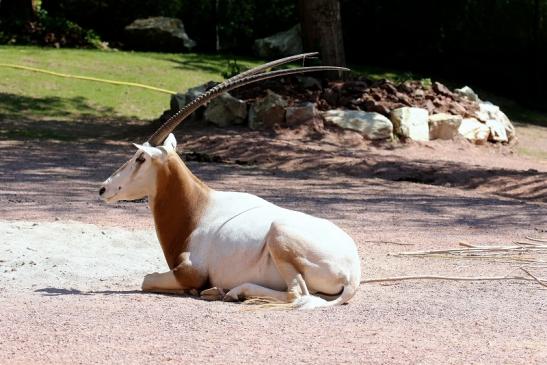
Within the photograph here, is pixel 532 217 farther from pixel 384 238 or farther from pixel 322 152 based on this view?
pixel 322 152

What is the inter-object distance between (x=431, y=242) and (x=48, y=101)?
13131mm

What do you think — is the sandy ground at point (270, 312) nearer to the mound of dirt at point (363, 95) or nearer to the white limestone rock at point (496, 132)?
the mound of dirt at point (363, 95)

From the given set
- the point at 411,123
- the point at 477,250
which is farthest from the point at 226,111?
the point at 477,250

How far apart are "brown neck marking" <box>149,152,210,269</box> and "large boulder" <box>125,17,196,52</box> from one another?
20527mm

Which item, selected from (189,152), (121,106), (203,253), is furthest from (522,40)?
(203,253)

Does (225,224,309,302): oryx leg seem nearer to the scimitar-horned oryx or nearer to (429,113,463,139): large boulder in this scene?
the scimitar-horned oryx

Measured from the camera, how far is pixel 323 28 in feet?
63.5

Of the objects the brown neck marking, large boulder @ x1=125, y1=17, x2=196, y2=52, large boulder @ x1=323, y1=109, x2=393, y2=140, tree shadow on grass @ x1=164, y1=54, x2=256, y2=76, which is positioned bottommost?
large boulder @ x1=323, y1=109, x2=393, y2=140

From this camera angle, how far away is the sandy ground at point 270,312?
4949mm

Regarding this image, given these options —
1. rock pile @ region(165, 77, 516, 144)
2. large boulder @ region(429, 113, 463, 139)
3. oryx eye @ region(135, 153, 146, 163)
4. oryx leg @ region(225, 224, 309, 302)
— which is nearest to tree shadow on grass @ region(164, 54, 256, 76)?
rock pile @ region(165, 77, 516, 144)

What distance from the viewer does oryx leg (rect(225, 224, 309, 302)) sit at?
6129 mm

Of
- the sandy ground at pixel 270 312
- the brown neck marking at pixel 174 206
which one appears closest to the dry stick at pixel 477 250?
the sandy ground at pixel 270 312

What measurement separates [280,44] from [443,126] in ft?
30.9

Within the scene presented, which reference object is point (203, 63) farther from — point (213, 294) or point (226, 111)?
point (213, 294)
